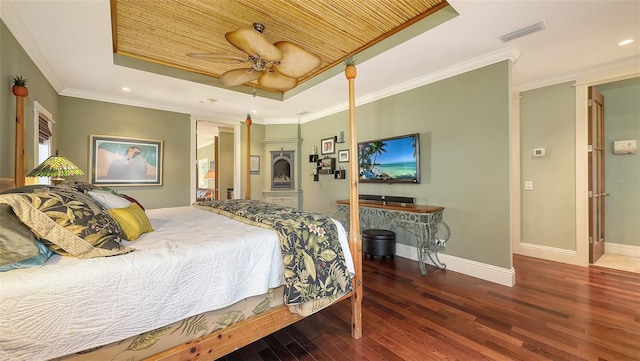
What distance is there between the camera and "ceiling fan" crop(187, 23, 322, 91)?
1.99 metres

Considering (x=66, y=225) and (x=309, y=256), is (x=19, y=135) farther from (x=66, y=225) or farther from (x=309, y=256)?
(x=309, y=256)

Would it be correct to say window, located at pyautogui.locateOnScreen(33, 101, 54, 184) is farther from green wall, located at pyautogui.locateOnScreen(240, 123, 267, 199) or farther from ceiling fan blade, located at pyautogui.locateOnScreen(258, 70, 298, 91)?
green wall, located at pyautogui.locateOnScreen(240, 123, 267, 199)

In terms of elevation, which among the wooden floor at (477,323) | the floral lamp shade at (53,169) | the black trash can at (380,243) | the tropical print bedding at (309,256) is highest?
the floral lamp shade at (53,169)

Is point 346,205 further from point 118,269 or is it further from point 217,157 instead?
point 217,157

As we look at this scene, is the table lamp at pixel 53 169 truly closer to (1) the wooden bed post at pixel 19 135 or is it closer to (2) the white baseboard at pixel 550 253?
(1) the wooden bed post at pixel 19 135

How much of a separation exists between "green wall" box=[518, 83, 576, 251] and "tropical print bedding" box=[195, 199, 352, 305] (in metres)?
3.43

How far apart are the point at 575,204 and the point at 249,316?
4.21 m

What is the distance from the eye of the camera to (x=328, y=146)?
16.3 ft

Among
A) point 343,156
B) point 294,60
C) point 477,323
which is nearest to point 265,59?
point 294,60

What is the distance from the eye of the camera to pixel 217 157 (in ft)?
19.5

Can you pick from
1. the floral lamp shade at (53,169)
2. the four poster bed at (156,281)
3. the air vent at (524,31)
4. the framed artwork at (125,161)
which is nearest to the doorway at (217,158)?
the framed artwork at (125,161)

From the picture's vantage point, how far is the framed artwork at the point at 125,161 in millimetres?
4020

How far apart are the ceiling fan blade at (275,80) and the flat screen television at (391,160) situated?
1.70 metres

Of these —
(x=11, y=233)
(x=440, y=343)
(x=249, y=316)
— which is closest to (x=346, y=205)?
(x=440, y=343)
